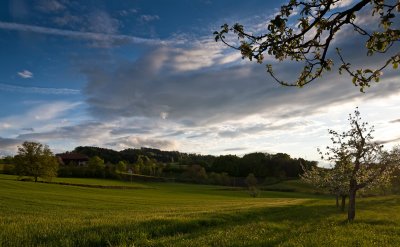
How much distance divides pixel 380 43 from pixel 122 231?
12046mm

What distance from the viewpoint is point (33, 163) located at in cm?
10956

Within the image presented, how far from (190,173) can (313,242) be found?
165 meters

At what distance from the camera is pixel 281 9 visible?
6895 mm

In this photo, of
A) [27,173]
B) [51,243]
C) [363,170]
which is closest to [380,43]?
[51,243]

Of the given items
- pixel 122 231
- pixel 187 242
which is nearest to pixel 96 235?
pixel 122 231

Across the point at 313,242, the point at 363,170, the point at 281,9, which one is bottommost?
the point at 313,242

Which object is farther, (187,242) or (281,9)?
(187,242)

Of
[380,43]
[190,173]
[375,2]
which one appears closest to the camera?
[380,43]

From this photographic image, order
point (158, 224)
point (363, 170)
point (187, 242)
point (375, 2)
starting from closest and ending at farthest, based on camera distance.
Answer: point (375, 2), point (187, 242), point (158, 224), point (363, 170)

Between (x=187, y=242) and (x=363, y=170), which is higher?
(x=363, y=170)

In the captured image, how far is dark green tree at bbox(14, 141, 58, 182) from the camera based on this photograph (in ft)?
357

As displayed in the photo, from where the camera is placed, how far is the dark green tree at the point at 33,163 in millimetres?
108812

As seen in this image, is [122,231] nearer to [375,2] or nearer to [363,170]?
[375,2]

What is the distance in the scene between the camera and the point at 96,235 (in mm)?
14195
